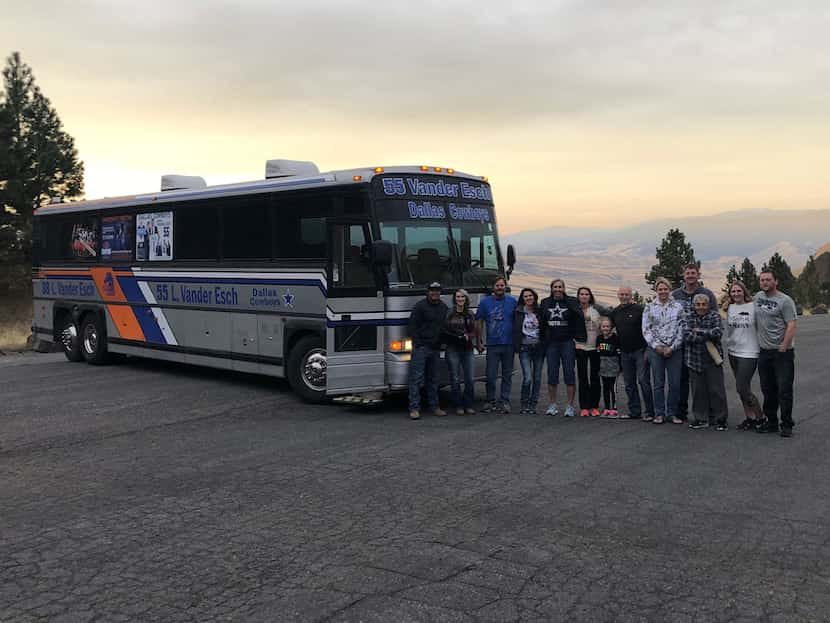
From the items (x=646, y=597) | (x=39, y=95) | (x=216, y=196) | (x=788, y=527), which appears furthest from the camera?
(x=39, y=95)

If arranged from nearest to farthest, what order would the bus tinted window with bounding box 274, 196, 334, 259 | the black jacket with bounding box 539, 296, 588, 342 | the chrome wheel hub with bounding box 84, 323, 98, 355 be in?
the black jacket with bounding box 539, 296, 588, 342 < the bus tinted window with bounding box 274, 196, 334, 259 < the chrome wheel hub with bounding box 84, 323, 98, 355

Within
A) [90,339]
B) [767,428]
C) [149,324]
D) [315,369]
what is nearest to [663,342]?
[767,428]

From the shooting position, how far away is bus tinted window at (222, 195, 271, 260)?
1179 cm

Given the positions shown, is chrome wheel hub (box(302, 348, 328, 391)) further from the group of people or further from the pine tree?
the pine tree

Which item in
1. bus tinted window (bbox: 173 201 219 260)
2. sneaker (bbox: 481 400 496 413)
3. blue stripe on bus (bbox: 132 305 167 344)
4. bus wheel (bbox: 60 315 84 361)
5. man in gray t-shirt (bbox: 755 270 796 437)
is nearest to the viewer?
man in gray t-shirt (bbox: 755 270 796 437)

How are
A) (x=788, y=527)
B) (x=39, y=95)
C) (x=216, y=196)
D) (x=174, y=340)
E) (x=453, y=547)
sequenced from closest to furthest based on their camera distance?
(x=453, y=547)
(x=788, y=527)
(x=216, y=196)
(x=174, y=340)
(x=39, y=95)

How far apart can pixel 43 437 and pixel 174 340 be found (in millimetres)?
4772

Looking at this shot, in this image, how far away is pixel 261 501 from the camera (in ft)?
21.0

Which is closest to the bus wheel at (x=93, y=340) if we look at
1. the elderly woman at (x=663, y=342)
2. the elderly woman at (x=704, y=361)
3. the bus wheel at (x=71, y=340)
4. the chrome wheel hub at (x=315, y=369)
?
the bus wheel at (x=71, y=340)

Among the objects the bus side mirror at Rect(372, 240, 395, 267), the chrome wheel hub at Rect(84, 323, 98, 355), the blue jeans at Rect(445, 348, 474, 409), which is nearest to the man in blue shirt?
the blue jeans at Rect(445, 348, 474, 409)

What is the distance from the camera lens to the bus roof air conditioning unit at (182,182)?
1420 cm

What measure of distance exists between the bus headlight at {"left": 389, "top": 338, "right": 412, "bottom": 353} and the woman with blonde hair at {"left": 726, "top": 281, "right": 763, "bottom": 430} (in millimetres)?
3946

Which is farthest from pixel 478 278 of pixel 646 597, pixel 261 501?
pixel 646 597

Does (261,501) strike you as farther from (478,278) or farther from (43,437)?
(478,278)
